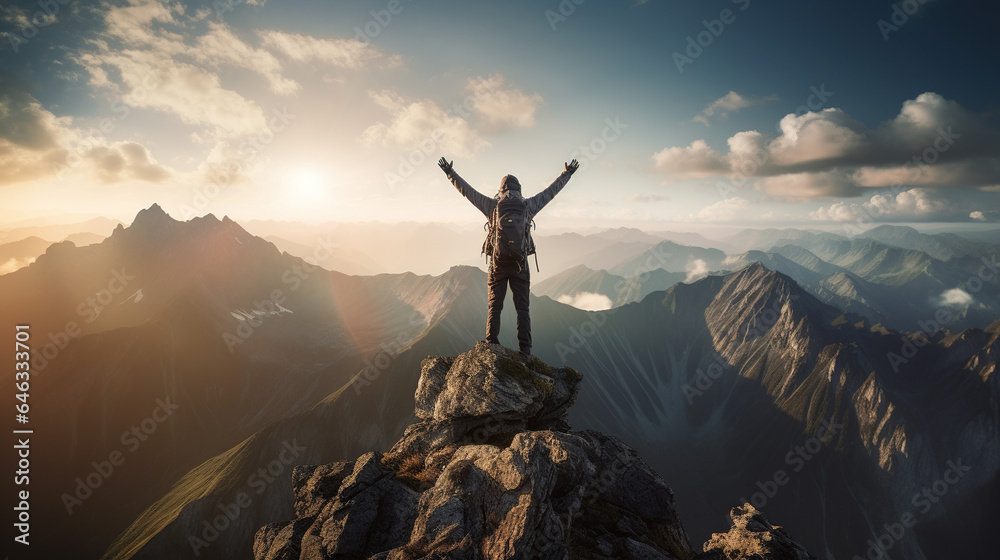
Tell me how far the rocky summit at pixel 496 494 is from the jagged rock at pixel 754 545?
0.04m

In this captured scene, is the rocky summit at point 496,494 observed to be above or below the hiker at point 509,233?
below

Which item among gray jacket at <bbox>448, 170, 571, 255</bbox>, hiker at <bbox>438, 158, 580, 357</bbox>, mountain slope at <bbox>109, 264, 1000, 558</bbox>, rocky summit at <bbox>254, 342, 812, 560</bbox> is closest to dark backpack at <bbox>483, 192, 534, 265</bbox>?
hiker at <bbox>438, 158, 580, 357</bbox>

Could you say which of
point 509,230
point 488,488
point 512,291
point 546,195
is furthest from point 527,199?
point 488,488

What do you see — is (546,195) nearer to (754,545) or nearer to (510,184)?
(510,184)

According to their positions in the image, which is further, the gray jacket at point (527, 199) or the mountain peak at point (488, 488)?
the gray jacket at point (527, 199)

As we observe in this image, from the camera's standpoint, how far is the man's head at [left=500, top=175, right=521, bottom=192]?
1183cm

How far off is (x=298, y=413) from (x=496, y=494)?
11712cm

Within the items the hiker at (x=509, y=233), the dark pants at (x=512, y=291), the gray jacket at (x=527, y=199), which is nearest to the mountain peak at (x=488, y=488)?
the dark pants at (x=512, y=291)

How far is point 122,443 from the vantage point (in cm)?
10725

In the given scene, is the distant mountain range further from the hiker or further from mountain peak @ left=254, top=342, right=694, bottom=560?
the hiker

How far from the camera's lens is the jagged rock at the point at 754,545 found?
31.5 feet

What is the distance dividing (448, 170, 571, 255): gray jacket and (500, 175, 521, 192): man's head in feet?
0.18

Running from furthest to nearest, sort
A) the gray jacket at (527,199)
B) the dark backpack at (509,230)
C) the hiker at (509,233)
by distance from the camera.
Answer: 1. the gray jacket at (527,199)
2. the hiker at (509,233)
3. the dark backpack at (509,230)

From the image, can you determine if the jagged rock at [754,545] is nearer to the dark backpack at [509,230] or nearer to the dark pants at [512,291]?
the dark pants at [512,291]
